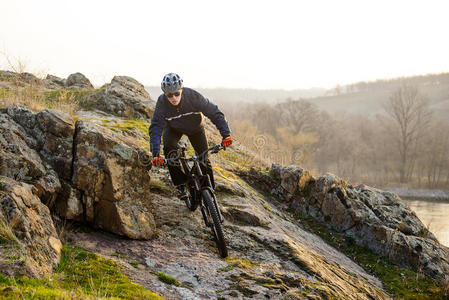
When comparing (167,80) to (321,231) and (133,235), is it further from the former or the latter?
(321,231)

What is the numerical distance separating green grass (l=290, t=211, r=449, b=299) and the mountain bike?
4.14 meters

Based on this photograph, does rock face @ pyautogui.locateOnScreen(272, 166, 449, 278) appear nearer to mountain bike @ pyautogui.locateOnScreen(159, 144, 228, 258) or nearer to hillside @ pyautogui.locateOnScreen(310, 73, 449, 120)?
mountain bike @ pyautogui.locateOnScreen(159, 144, 228, 258)

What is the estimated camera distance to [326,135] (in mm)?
66750

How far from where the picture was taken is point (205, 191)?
5469 millimetres

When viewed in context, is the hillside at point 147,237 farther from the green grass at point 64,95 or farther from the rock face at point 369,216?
the green grass at point 64,95

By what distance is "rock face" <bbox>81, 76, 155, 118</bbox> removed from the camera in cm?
1045

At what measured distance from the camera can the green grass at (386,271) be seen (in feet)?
23.1

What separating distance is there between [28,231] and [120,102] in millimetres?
7248

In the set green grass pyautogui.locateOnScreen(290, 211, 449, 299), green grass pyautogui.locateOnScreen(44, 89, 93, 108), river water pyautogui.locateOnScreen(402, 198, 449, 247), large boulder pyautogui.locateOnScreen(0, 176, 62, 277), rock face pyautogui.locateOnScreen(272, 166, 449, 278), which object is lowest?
river water pyautogui.locateOnScreen(402, 198, 449, 247)

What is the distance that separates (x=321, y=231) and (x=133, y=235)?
5482 millimetres

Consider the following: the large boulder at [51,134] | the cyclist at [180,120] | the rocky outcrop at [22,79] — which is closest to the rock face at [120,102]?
the rocky outcrop at [22,79]

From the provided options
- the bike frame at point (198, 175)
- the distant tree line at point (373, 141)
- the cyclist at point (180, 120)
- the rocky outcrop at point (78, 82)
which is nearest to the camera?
the bike frame at point (198, 175)

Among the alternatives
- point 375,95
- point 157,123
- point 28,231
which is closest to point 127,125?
point 157,123

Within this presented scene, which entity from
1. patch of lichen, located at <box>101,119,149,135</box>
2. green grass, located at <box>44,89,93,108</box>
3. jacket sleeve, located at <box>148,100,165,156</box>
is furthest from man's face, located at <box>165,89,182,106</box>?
green grass, located at <box>44,89,93,108</box>
